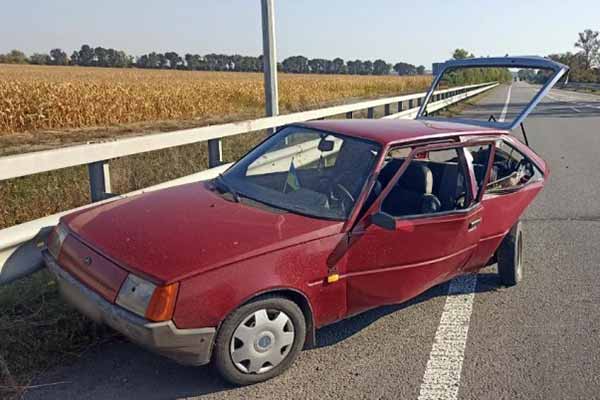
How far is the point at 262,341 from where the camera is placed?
2842mm

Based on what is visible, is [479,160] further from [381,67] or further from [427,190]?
[381,67]

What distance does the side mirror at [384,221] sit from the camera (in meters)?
3.01

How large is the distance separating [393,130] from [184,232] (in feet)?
5.83

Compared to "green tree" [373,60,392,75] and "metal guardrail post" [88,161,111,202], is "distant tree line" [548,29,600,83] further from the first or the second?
"metal guardrail post" [88,161,111,202]

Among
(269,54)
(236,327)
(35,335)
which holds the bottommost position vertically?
(35,335)

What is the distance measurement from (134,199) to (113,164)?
3722 millimetres

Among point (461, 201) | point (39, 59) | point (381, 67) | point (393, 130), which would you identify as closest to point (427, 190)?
point (461, 201)

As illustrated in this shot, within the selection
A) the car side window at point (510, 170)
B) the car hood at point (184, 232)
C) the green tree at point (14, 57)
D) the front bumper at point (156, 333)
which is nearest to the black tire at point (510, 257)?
the car side window at point (510, 170)

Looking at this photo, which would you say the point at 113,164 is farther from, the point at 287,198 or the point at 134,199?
the point at 287,198

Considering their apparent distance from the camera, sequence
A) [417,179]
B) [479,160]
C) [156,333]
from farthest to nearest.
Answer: [479,160]
[417,179]
[156,333]

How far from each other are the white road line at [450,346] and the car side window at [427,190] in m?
0.81

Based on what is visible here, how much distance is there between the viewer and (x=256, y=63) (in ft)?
324

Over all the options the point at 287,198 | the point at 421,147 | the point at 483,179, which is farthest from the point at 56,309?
the point at 483,179

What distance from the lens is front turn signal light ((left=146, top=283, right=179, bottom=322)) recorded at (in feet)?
8.21
